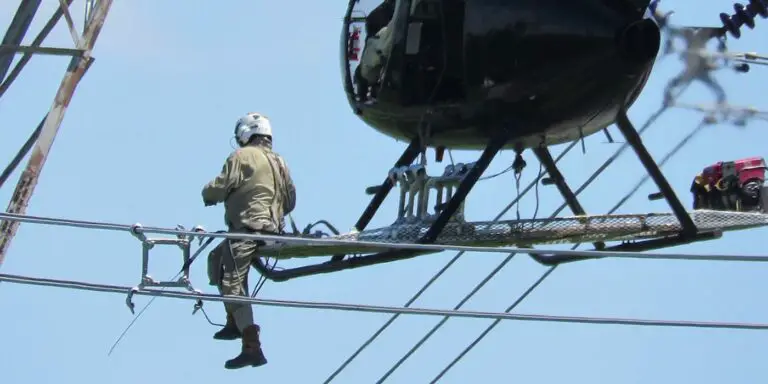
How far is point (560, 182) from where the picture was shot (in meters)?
17.7

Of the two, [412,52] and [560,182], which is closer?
[412,52]

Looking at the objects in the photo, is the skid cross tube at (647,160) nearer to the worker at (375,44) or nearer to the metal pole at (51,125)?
the worker at (375,44)

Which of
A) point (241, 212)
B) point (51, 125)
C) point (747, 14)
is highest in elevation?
point (747, 14)

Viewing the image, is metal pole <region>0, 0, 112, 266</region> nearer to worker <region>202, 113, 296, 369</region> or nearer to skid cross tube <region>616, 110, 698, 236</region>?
worker <region>202, 113, 296, 369</region>

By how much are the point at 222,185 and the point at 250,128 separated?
52 centimetres

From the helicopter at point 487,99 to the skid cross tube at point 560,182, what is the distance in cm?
2

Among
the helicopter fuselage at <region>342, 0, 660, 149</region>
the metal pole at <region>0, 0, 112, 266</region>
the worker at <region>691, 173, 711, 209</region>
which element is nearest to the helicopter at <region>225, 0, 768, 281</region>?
the helicopter fuselage at <region>342, 0, 660, 149</region>

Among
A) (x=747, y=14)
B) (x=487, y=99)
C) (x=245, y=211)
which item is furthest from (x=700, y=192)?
(x=245, y=211)

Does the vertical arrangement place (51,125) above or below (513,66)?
below

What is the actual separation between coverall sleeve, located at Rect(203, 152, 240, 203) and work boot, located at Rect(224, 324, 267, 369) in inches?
35.8

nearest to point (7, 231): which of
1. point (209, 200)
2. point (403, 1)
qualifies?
point (209, 200)

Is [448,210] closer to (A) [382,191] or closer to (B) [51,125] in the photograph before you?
(A) [382,191]

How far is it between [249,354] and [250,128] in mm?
1595

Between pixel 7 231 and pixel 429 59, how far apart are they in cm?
368
